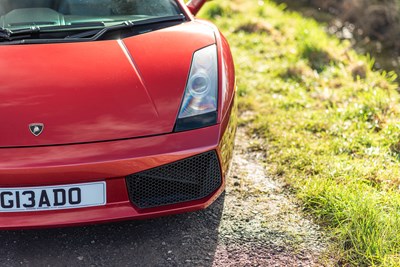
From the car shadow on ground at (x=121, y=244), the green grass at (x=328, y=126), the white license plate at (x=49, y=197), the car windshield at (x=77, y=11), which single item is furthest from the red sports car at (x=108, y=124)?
the green grass at (x=328, y=126)

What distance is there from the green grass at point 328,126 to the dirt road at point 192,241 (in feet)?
0.55

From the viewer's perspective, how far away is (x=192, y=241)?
2.82 m

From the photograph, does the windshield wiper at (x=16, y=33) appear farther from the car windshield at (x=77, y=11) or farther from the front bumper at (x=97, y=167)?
the front bumper at (x=97, y=167)

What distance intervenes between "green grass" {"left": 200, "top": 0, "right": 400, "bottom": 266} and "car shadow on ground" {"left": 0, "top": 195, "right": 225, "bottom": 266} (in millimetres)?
615

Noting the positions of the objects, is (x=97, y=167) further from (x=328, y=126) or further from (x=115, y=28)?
(x=328, y=126)

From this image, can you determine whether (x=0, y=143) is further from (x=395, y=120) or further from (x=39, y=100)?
(x=395, y=120)

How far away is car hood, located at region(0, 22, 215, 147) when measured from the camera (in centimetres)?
251

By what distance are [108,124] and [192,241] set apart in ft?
2.27

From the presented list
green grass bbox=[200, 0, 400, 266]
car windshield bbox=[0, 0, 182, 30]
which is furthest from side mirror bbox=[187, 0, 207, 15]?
green grass bbox=[200, 0, 400, 266]

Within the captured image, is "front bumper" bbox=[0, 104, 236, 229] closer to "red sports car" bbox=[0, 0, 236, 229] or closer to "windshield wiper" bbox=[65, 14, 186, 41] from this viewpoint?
"red sports car" bbox=[0, 0, 236, 229]

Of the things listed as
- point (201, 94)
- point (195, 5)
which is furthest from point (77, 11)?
point (201, 94)

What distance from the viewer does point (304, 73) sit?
5051mm

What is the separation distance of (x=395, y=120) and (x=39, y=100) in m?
2.44

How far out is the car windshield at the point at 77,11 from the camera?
3.16 m
